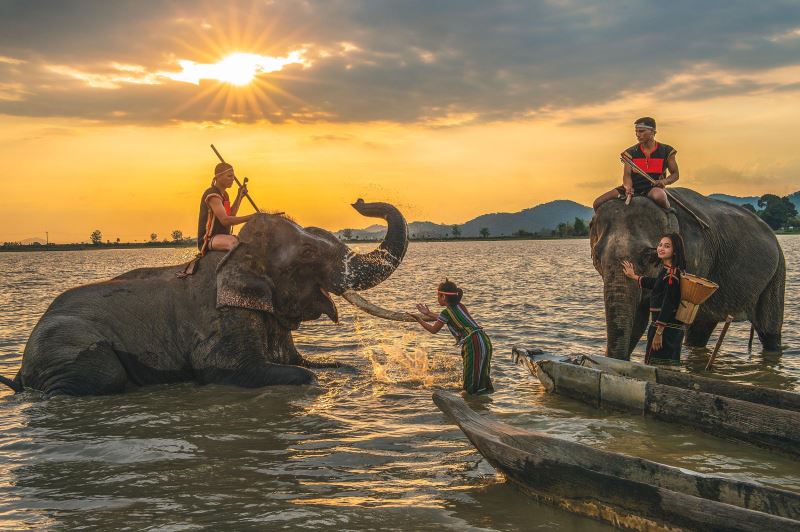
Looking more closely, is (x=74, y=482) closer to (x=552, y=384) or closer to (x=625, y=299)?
(x=552, y=384)

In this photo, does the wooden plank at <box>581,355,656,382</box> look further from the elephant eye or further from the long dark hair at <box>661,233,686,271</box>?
the elephant eye

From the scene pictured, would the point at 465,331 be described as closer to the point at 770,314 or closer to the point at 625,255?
the point at 625,255

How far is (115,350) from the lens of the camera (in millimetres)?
11078

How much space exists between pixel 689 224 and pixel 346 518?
8850mm

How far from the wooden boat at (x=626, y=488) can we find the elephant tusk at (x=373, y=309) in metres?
3.75

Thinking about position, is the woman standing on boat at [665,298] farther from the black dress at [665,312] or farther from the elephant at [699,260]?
the elephant at [699,260]

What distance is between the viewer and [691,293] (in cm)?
1063

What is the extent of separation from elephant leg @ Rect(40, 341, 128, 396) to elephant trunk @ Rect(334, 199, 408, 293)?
3.20 meters

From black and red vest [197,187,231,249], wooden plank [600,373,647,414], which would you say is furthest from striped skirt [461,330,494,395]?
black and red vest [197,187,231,249]

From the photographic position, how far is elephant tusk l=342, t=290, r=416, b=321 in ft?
36.0

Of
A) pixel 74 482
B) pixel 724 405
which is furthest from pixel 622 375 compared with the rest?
pixel 74 482

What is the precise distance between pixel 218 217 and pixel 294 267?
1.35m

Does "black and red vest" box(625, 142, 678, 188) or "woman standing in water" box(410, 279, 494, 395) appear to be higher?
"black and red vest" box(625, 142, 678, 188)

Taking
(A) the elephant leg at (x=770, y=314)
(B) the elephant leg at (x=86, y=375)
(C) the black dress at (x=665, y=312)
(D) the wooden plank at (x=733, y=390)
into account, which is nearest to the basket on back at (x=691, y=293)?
(C) the black dress at (x=665, y=312)
